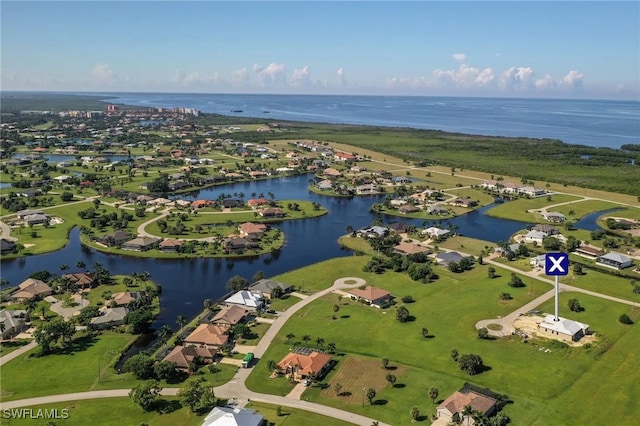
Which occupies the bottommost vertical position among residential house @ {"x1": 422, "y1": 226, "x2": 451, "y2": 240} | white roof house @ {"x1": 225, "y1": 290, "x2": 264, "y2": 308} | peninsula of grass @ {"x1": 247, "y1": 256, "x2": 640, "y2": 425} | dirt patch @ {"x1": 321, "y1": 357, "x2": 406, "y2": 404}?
dirt patch @ {"x1": 321, "y1": 357, "x2": 406, "y2": 404}

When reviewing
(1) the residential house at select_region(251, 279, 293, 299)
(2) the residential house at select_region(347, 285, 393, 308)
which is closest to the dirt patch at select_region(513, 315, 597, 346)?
(2) the residential house at select_region(347, 285, 393, 308)

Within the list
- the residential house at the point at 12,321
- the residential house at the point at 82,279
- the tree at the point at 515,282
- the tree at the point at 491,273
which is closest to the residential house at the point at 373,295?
the tree at the point at 491,273

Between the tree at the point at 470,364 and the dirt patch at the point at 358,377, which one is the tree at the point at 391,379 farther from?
the tree at the point at 470,364

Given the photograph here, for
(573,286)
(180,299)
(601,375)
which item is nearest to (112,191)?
(180,299)

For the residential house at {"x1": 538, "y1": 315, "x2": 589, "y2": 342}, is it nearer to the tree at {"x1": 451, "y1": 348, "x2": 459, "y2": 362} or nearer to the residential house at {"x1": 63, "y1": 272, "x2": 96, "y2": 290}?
the tree at {"x1": 451, "y1": 348, "x2": 459, "y2": 362}

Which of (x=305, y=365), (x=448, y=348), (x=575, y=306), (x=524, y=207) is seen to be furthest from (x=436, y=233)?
(x=305, y=365)

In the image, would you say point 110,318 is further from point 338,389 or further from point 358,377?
point 358,377
